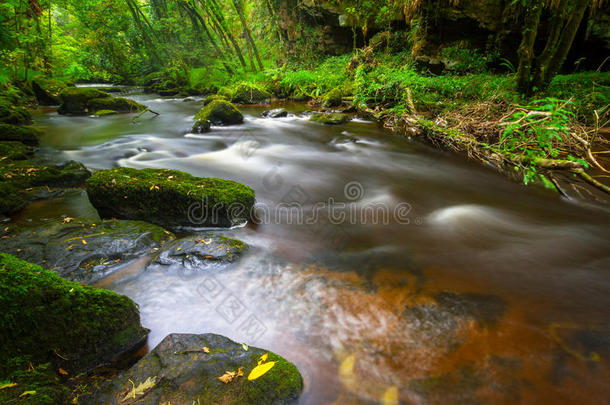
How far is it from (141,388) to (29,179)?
15.2 feet

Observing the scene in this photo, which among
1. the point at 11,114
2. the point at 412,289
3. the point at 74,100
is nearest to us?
the point at 412,289

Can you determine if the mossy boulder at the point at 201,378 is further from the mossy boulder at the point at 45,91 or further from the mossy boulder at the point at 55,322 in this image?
the mossy boulder at the point at 45,91

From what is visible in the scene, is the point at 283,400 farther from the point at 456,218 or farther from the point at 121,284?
the point at 456,218

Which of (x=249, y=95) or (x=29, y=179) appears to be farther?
(x=249, y=95)

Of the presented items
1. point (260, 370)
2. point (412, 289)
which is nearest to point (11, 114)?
point (260, 370)

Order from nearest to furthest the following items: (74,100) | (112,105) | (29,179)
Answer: (29,179)
(74,100)
(112,105)

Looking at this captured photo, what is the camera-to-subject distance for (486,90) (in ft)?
23.5

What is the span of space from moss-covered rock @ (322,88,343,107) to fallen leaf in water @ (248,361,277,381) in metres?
10.8

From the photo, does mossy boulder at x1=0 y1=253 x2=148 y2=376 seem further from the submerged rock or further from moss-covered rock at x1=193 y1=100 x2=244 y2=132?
the submerged rock

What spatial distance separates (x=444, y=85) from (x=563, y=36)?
2663 millimetres

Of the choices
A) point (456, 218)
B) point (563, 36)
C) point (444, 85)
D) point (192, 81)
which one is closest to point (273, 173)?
point (456, 218)

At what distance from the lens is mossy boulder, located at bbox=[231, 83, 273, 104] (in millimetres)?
13557

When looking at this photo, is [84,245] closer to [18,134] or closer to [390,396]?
[390,396]

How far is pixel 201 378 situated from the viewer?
1547 mm
